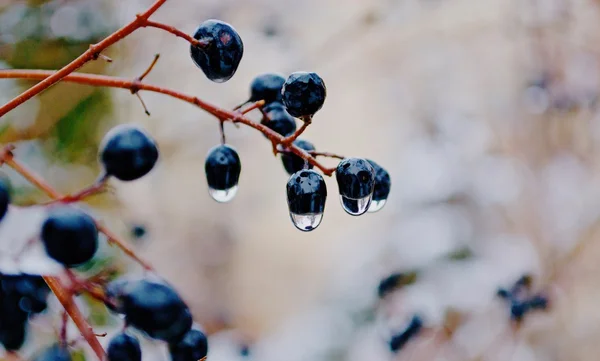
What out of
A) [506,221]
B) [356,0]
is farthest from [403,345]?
[356,0]

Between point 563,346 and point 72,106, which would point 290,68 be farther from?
point 563,346

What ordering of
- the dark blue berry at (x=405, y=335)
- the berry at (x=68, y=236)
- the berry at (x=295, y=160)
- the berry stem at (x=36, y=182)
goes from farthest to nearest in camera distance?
the dark blue berry at (x=405, y=335) < the berry at (x=295, y=160) < the berry stem at (x=36, y=182) < the berry at (x=68, y=236)

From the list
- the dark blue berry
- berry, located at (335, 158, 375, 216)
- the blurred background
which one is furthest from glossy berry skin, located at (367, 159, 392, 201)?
the dark blue berry

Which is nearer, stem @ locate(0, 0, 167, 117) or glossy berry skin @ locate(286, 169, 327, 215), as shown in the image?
stem @ locate(0, 0, 167, 117)

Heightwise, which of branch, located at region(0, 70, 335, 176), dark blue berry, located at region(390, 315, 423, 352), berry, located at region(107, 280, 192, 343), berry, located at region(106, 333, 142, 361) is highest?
branch, located at region(0, 70, 335, 176)

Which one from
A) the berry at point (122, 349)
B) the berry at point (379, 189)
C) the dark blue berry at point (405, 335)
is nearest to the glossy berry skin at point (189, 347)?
the berry at point (122, 349)

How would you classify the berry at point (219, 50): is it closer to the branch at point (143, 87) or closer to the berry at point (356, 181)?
the branch at point (143, 87)

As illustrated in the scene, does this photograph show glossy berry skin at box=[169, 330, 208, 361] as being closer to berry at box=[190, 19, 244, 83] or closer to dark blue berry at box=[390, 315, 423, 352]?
berry at box=[190, 19, 244, 83]
